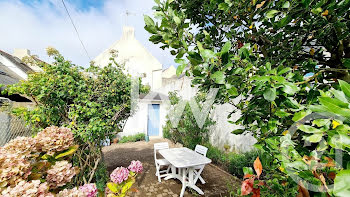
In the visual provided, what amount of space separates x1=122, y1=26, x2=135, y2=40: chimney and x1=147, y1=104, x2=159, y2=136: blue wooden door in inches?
224

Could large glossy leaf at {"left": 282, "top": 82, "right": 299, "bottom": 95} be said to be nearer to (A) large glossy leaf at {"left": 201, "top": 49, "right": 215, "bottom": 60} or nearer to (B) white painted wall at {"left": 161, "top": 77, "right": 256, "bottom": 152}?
(A) large glossy leaf at {"left": 201, "top": 49, "right": 215, "bottom": 60}

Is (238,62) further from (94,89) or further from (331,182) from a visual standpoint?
(94,89)

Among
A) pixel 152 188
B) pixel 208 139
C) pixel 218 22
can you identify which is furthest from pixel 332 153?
pixel 208 139

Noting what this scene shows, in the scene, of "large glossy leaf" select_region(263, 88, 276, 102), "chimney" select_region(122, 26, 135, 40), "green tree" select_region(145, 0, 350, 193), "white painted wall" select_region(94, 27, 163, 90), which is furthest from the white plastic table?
"chimney" select_region(122, 26, 135, 40)

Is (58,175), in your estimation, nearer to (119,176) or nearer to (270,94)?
(119,176)

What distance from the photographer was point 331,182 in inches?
22.2

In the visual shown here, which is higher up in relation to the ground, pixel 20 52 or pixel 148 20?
pixel 20 52

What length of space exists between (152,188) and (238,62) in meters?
3.39

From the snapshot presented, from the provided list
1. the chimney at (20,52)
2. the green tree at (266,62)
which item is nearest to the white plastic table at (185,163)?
the green tree at (266,62)

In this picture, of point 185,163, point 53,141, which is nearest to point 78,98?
point 53,141

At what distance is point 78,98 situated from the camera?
2357 millimetres

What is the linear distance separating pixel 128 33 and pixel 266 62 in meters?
11.2

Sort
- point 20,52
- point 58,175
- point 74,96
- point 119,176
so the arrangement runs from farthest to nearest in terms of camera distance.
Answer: point 20,52
point 74,96
point 119,176
point 58,175

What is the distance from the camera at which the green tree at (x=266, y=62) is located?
675 mm
